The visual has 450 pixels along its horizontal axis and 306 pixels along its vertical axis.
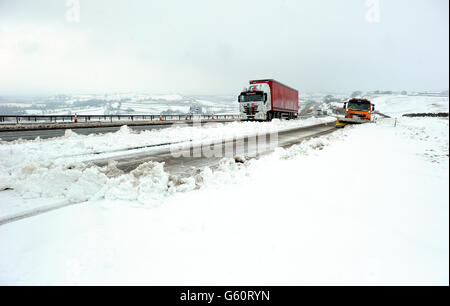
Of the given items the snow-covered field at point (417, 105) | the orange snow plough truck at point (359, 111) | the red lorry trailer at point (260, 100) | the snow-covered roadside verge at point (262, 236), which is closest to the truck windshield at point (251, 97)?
the red lorry trailer at point (260, 100)

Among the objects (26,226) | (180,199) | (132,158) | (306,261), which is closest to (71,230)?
(26,226)

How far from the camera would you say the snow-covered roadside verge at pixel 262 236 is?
197 cm

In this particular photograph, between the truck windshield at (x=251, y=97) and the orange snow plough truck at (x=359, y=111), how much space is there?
8.90 m

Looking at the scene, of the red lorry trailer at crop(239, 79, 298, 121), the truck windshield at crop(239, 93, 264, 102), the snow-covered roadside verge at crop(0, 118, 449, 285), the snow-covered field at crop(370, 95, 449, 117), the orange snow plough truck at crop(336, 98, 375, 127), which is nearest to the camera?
the snow-covered roadside verge at crop(0, 118, 449, 285)

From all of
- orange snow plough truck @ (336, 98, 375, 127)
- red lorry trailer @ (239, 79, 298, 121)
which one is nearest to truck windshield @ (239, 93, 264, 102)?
red lorry trailer @ (239, 79, 298, 121)

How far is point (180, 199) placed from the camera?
3.83 metres

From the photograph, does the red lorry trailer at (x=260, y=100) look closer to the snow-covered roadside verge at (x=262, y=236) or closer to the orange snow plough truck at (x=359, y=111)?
the orange snow plough truck at (x=359, y=111)

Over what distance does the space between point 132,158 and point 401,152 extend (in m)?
7.52

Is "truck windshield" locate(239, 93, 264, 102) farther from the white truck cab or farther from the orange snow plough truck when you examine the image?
the orange snow plough truck

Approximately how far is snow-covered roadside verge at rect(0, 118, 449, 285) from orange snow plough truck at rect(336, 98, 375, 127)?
20.9 metres

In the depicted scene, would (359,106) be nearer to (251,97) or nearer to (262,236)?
(251,97)

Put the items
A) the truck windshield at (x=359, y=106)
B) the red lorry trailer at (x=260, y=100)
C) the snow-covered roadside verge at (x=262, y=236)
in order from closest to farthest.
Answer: the snow-covered roadside verge at (x=262, y=236)
the truck windshield at (x=359, y=106)
the red lorry trailer at (x=260, y=100)

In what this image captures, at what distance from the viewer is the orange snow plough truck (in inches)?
861
